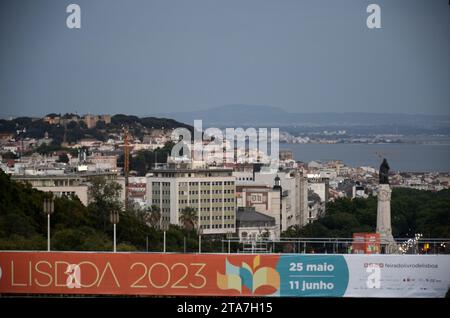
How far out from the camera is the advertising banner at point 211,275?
22.6 metres

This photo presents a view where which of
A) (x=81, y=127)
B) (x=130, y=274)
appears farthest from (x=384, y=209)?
(x=81, y=127)

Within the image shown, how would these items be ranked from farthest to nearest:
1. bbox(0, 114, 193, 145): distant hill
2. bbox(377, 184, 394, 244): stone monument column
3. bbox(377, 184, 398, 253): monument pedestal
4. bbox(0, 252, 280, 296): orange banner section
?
bbox(0, 114, 193, 145): distant hill, bbox(377, 184, 394, 244): stone monument column, bbox(377, 184, 398, 253): monument pedestal, bbox(0, 252, 280, 296): orange banner section

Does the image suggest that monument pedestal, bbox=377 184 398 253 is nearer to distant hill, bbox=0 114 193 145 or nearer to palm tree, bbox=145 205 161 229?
palm tree, bbox=145 205 161 229

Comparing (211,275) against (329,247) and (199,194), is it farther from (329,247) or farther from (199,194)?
(199,194)

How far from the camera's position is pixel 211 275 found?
74.3ft

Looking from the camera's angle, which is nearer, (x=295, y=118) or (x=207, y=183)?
(x=295, y=118)

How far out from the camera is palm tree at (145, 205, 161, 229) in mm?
36244

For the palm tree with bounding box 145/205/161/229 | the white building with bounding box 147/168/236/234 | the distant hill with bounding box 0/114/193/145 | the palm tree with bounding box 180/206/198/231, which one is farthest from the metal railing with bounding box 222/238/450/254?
the white building with bounding box 147/168/236/234

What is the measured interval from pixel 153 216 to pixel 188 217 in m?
3.41

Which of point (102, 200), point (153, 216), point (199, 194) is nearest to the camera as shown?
point (102, 200)

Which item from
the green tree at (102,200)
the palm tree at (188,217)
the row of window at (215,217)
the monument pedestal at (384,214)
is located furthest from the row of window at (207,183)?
the monument pedestal at (384,214)

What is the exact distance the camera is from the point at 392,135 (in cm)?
4197

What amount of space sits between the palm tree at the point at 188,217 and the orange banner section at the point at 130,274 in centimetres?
1683
